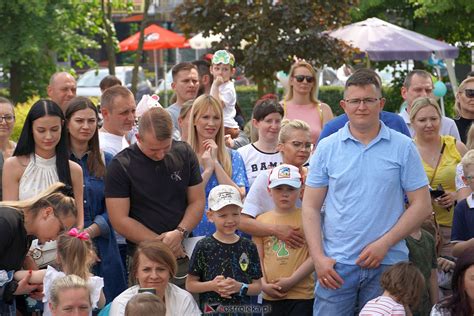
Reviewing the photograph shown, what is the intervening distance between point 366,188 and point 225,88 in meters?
4.35

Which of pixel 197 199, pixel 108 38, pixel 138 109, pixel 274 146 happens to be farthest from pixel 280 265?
pixel 108 38

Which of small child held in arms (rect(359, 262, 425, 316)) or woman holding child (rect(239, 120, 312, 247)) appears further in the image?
woman holding child (rect(239, 120, 312, 247))

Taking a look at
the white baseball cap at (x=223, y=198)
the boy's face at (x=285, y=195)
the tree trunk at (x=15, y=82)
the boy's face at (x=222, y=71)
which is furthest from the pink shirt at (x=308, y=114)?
the tree trunk at (x=15, y=82)

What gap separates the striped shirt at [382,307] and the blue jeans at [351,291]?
0.13m

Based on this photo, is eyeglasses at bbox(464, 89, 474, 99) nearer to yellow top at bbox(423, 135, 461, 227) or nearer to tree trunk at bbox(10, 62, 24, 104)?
yellow top at bbox(423, 135, 461, 227)

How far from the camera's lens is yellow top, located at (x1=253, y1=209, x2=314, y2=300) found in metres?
7.50

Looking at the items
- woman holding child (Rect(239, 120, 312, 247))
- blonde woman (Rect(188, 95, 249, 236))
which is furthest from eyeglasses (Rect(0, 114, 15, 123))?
woman holding child (Rect(239, 120, 312, 247))

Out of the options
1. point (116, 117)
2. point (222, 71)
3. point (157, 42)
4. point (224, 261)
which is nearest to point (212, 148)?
point (116, 117)

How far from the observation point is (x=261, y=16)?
15.0 metres

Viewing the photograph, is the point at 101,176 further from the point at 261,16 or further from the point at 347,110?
the point at 261,16

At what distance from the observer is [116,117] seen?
322 inches

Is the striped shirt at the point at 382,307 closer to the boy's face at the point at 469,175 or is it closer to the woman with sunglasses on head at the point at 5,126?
the boy's face at the point at 469,175

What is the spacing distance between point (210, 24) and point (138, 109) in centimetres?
591

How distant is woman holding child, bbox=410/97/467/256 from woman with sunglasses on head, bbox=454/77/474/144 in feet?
3.55
